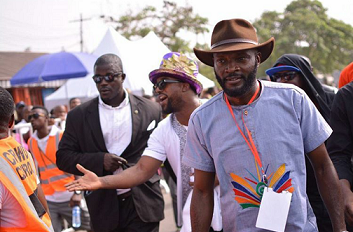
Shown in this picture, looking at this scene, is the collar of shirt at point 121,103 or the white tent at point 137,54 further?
the white tent at point 137,54

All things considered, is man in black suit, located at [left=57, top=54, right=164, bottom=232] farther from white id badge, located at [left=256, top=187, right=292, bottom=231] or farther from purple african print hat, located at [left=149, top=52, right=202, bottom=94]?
white id badge, located at [left=256, top=187, right=292, bottom=231]

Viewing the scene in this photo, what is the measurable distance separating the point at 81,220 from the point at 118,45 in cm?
600

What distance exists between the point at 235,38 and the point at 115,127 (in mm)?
2348

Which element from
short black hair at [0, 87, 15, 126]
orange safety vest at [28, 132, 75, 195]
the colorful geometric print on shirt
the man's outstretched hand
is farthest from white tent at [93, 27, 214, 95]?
the colorful geometric print on shirt

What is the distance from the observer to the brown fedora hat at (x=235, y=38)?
2471 mm

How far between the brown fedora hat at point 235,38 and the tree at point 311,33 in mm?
34879

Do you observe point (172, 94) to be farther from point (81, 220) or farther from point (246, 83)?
point (81, 220)

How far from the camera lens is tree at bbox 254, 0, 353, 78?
122 ft

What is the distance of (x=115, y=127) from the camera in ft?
14.9

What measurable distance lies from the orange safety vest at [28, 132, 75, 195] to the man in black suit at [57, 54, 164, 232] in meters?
1.98

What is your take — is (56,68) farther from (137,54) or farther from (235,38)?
(235,38)

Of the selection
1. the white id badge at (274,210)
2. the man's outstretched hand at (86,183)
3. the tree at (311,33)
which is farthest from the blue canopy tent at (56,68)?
the tree at (311,33)

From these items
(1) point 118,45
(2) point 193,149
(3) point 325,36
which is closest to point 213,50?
(2) point 193,149

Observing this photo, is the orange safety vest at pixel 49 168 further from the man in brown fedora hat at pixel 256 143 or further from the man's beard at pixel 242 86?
the man's beard at pixel 242 86
